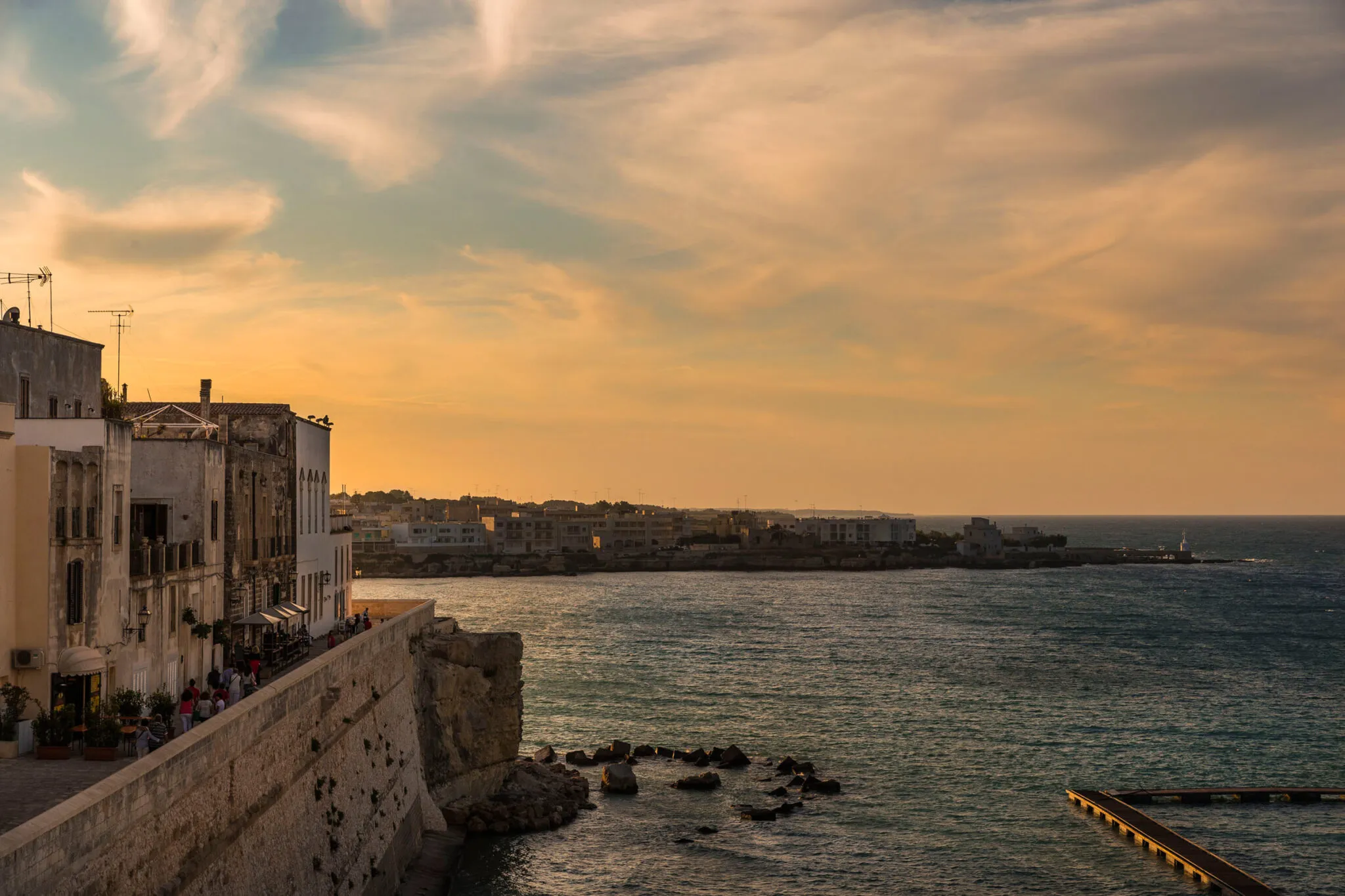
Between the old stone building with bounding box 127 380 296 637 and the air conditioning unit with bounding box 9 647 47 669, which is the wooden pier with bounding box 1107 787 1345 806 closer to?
the old stone building with bounding box 127 380 296 637

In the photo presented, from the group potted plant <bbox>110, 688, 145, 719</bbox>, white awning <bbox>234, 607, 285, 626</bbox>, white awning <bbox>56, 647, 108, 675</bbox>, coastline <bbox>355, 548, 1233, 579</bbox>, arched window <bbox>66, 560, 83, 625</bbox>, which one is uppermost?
arched window <bbox>66, 560, 83, 625</bbox>

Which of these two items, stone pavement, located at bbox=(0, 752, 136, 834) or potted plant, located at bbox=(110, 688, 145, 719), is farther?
potted plant, located at bbox=(110, 688, 145, 719)

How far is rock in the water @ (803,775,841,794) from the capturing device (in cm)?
4438

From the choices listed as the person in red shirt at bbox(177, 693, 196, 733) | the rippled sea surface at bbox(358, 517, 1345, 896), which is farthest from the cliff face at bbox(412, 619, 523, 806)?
the person in red shirt at bbox(177, 693, 196, 733)

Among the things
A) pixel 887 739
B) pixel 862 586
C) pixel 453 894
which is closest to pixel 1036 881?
pixel 453 894

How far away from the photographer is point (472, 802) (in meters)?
38.2

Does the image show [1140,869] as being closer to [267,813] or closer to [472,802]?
[472,802]

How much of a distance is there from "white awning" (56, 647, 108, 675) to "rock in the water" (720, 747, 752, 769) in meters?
30.3

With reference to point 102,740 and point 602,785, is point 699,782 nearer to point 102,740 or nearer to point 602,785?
point 602,785

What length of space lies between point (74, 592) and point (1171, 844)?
31.7 m

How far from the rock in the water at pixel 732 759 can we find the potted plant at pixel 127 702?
2950 centimetres

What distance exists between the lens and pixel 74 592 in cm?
2245

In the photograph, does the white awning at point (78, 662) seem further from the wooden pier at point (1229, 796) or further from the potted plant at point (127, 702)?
the wooden pier at point (1229, 796)

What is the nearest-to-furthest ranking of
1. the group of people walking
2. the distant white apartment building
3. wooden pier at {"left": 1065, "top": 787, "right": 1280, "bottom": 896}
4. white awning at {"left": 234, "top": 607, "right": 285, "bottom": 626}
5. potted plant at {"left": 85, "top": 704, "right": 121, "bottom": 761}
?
potted plant at {"left": 85, "top": 704, "right": 121, "bottom": 761}, the group of people walking, wooden pier at {"left": 1065, "top": 787, "right": 1280, "bottom": 896}, white awning at {"left": 234, "top": 607, "right": 285, "bottom": 626}, the distant white apartment building
